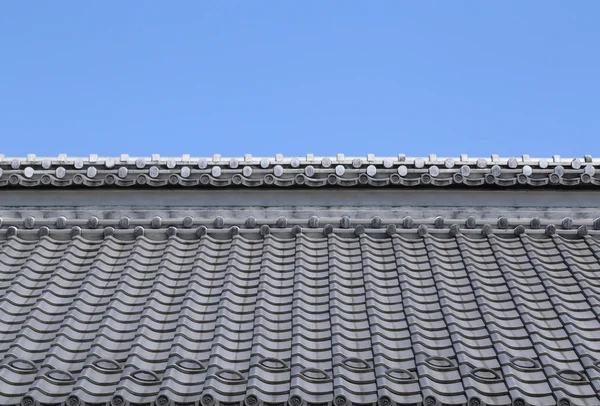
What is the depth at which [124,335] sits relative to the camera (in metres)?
5.86

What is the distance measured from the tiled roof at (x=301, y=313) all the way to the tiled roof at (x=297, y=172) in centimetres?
48

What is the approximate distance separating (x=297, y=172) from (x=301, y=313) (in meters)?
2.33

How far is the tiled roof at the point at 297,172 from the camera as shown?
8094mm

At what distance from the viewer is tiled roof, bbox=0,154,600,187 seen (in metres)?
8.09

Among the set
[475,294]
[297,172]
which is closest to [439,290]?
[475,294]

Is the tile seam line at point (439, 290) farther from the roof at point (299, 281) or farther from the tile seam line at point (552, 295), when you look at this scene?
the tile seam line at point (552, 295)

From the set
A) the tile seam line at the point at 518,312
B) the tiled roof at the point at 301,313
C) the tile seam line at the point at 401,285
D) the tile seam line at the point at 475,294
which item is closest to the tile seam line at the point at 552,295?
the tiled roof at the point at 301,313

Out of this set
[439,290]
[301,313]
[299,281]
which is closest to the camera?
[301,313]

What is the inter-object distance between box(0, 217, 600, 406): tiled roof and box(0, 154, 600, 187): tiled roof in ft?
1.57

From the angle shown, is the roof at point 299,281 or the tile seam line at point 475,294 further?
the tile seam line at point 475,294

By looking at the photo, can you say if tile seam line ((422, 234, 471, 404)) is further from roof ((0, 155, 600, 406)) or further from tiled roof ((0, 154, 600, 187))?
tiled roof ((0, 154, 600, 187))

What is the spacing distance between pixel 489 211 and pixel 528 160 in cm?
66

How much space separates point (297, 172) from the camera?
27.0 feet

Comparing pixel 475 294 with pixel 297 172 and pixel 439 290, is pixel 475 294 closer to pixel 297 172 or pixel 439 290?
pixel 439 290
